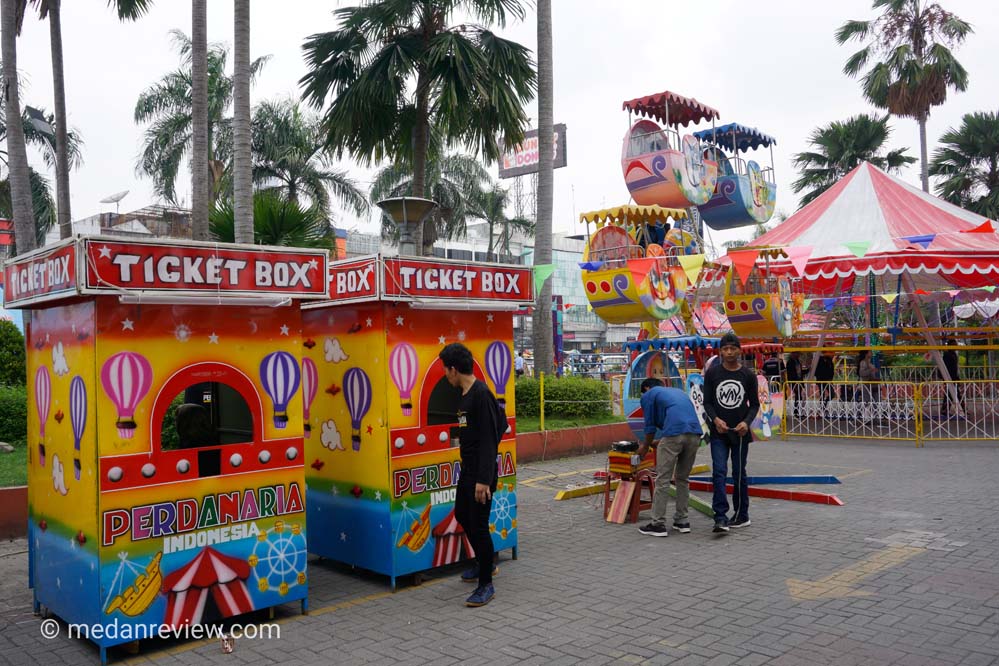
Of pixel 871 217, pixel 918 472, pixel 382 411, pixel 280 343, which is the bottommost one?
pixel 918 472

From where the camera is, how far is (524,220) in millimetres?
42656

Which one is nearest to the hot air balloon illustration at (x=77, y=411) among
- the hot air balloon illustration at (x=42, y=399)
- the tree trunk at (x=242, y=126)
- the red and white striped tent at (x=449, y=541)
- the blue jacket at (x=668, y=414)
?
the hot air balloon illustration at (x=42, y=399)

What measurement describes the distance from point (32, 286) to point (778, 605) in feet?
17.8

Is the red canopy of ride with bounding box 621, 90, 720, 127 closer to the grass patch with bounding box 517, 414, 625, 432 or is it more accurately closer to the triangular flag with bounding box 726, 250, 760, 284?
the triangular flag with bounding box 726, 250, 760, 284

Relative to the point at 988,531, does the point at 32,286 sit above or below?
above

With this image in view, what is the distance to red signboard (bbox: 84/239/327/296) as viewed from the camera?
179 inches

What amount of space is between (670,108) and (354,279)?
8496mm

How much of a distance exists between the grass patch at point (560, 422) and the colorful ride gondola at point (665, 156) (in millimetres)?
4014

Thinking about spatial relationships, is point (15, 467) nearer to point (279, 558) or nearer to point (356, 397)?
point (356, 397)

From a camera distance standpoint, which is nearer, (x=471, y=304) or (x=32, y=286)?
(x=32, y=286)

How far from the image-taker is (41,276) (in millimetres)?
4988

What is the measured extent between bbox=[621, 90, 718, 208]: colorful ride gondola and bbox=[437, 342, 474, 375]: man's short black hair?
25.6 feet

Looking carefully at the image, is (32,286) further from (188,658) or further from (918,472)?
(918,472)

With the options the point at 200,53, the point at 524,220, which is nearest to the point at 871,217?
the point at 200,53
